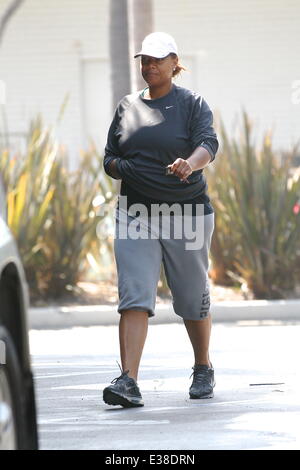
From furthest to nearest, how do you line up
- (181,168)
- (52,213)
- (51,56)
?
(51,56) → (52,213) → (181,168)

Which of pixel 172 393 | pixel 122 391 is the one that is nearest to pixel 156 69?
pixel 122 391

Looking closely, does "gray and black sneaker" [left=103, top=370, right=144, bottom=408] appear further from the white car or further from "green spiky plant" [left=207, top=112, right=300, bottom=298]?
"green spiky plant" [left=207, top=112, right=300, bottom=298]

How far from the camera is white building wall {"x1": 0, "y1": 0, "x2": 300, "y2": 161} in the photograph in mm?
22906

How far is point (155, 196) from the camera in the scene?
6.66 meters

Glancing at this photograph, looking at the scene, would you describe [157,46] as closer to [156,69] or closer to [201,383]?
[156,69]

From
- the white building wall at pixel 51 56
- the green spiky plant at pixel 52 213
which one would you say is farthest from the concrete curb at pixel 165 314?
the white building wall at pixel 51 56

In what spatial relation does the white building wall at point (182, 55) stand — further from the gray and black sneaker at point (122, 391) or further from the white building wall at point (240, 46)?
the gray and black sneaker at point (122, 391)

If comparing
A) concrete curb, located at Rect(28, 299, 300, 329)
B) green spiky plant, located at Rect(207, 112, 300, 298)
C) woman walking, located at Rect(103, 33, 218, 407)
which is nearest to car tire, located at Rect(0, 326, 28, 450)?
woman walking, located at Rect(103, 33, 218, 407)

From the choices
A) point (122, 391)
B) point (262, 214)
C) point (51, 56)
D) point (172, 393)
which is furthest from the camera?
point (51, 56)

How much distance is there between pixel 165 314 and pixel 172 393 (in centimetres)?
404

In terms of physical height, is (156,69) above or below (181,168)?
above

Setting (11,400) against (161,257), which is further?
(161,257)
